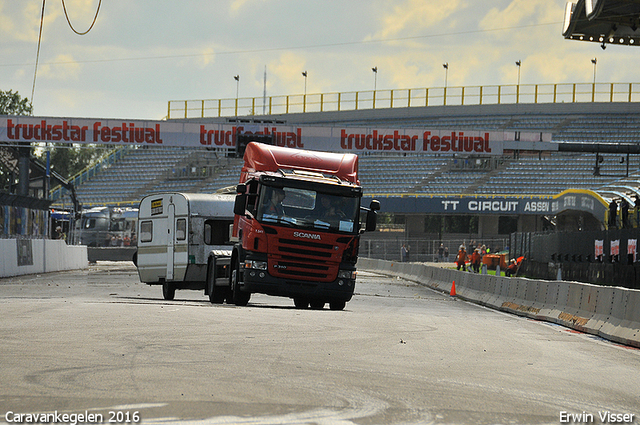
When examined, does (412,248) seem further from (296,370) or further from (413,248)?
(296,370)

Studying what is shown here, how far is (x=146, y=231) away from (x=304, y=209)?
729cm

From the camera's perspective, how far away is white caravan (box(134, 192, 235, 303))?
19581mm

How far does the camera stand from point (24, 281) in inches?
1153

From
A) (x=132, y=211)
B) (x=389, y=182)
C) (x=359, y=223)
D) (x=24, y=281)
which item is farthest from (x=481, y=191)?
(x=359, y=223)

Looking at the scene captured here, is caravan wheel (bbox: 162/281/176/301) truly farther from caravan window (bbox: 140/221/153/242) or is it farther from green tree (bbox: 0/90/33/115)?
green tree (bbox: 0/90/33/115)

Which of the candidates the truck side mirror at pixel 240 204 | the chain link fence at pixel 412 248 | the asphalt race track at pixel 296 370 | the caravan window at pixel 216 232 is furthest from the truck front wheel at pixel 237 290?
the chain link fence at pixel 412 248

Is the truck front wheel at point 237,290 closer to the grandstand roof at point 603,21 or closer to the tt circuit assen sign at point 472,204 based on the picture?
the grandstand roof at point 603,21

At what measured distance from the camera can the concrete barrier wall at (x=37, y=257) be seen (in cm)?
3209

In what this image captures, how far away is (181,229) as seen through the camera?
813 inches

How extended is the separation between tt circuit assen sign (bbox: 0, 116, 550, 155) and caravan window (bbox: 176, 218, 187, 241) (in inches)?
920

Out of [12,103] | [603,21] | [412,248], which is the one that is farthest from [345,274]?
[12,103]

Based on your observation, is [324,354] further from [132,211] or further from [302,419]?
[132,211]

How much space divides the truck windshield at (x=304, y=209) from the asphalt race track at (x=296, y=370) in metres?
2.25

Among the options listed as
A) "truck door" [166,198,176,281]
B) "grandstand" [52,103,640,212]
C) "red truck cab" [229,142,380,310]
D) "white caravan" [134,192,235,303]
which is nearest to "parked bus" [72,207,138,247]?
"grandstand" [52,103,640,212]
